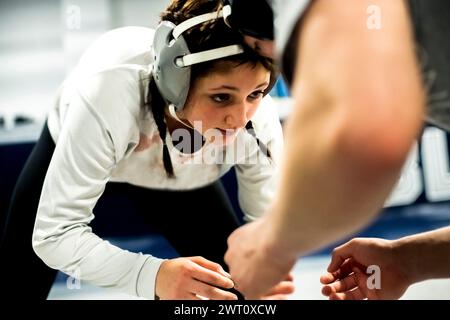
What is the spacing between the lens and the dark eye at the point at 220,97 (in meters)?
1.01

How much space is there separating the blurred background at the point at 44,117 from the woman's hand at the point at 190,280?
18 cm

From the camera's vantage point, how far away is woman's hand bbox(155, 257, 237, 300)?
102cm

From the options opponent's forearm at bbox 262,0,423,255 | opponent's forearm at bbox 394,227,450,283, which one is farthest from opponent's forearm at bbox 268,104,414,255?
opponent's forearm at bbox 394,227,450,283

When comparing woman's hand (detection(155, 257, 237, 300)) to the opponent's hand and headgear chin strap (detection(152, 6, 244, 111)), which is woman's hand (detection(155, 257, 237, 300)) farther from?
headgear chin strap (detection(152, 6, 244, 111))

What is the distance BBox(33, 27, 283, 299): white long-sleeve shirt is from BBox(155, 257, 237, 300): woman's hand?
23 millimetres

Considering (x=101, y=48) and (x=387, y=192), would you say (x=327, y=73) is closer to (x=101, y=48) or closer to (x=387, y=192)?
(x=387, y=192)

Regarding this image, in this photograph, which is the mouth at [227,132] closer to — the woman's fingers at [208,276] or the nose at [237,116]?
the nose at [237,116]

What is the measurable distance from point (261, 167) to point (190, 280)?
0.28 meters

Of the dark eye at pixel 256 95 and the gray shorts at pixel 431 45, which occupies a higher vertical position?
the gray shorts at pixel 431 45

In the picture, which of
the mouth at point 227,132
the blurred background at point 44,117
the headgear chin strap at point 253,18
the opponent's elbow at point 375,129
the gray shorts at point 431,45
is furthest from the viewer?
the blurred background at point 44,117

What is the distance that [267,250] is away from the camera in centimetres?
56

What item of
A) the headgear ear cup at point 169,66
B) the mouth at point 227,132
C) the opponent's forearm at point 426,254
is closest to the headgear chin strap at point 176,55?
the headgear ear cup at point 169,66

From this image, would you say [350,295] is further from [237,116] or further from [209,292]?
[237,116]
